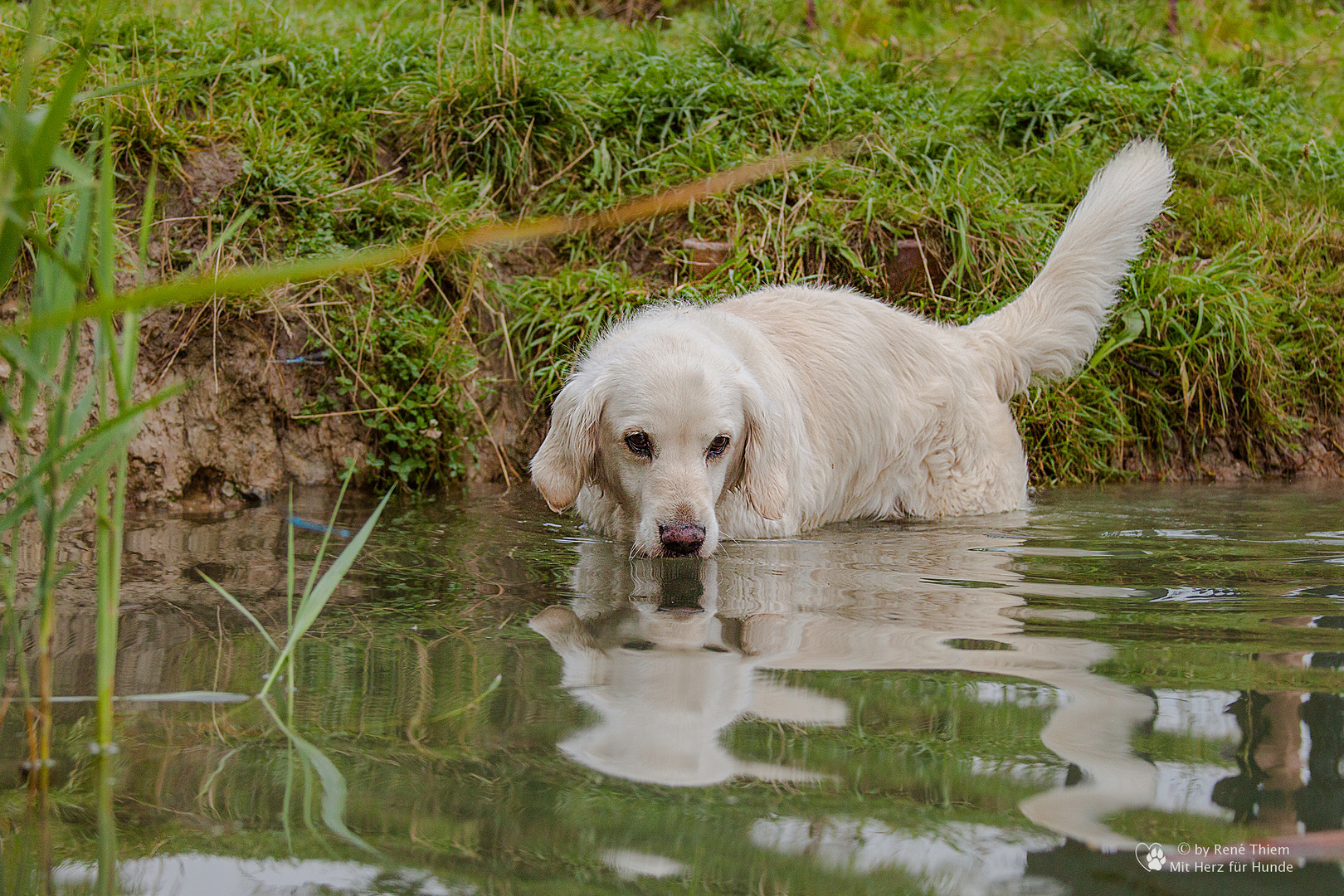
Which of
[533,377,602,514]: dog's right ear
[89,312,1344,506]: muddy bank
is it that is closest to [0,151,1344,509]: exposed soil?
[89,312,1344,506]: muddy bank

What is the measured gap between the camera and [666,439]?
3479 mm

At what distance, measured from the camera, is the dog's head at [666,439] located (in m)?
3.35

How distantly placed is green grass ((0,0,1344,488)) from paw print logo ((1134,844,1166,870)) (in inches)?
160

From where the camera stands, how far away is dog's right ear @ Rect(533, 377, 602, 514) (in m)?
3.66

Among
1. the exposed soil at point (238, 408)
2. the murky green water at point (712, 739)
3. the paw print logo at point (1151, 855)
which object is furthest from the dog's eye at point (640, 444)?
the paw print logo at point (1151, 855)

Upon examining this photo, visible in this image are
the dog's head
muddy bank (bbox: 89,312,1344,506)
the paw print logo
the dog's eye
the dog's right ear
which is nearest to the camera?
the paw print logo

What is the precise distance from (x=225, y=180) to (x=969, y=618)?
4.31 meters

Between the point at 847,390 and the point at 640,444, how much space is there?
131cm

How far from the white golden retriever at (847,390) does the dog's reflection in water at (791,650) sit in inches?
15.9

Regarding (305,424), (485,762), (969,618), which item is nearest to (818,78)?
(305,424)

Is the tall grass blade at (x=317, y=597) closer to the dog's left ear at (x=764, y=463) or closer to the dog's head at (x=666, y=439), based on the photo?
the dog's head at (x=666, y=439)

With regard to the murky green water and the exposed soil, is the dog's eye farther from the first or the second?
the exposed soil

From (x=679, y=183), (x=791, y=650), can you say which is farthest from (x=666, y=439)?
(x=679, y=183)

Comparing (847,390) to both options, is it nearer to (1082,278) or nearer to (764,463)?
(764,463)
